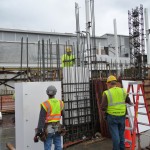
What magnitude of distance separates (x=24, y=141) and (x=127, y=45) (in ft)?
125

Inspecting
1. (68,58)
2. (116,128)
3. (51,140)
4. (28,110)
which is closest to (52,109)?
(51,140)

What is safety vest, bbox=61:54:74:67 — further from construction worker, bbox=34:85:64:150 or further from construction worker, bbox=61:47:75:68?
construction worker, bbox=34:85:64:150

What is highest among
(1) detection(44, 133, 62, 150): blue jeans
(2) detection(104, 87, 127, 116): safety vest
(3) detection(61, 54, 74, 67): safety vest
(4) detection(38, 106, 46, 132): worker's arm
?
(3) detection(61, 54, 74, 67): safety vest

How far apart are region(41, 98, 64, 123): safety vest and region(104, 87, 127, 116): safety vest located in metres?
1.21

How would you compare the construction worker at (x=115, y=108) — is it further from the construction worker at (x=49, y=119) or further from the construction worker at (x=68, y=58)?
the construction worker at (x=68, y=58)

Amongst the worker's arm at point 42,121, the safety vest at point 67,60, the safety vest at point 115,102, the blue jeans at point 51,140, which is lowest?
the blue jeans at point 51,140

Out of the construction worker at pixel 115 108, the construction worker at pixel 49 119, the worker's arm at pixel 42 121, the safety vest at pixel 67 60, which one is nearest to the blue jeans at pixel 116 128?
the construction worker at pixel 115 108

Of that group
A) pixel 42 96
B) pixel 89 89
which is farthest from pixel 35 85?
pixel 89 89

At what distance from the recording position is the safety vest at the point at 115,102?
16.8 feet

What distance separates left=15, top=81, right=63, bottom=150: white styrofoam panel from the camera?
17.4 feet

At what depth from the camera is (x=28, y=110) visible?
5344 millimetres

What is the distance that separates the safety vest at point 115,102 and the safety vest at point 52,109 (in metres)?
1.21

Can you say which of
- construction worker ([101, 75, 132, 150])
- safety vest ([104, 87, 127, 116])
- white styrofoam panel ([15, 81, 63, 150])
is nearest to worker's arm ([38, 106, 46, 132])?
white styrofoam panel ([15, 81, 63, 150])

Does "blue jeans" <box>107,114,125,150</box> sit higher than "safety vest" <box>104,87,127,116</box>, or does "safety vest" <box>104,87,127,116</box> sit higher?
"safety vest" <box>104,87,127,116</box>
